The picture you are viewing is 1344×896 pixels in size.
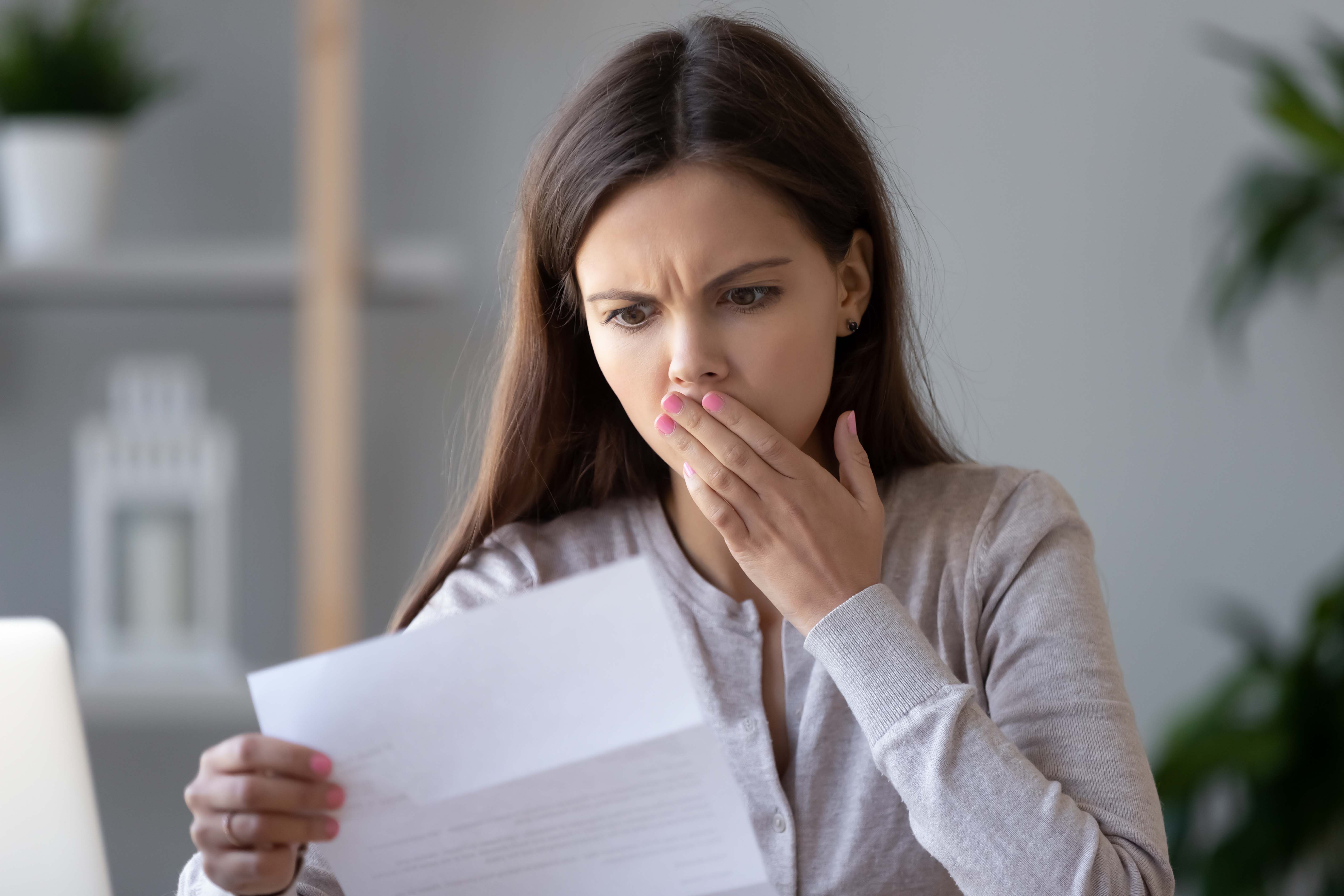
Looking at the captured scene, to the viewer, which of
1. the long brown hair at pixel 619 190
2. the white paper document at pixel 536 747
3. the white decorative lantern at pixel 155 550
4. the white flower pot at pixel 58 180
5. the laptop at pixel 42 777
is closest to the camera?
the white paper document at pixel 536 747

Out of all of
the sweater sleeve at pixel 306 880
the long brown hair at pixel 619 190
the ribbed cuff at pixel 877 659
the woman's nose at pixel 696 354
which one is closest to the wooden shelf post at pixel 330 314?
the long brown hair at pixel 619 190

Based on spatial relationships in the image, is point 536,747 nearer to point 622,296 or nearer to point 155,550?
point 622,296

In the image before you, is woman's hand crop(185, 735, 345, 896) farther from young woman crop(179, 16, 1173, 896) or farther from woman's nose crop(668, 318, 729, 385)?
woman's nose crop(668, 318, 729, 385)

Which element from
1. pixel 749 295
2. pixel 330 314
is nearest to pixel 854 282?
pixel 749 295

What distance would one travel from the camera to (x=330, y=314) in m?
1.84

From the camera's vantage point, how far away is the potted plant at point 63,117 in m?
1.81

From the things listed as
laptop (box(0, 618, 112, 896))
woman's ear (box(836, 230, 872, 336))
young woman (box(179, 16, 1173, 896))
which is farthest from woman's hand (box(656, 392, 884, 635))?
laptop (box(0, 618, 112, 896))

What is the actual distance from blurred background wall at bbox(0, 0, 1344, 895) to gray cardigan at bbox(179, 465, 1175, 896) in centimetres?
94

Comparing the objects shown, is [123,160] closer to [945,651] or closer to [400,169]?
[400,169]

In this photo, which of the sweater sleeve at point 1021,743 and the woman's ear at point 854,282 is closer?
the sweater sleeve at point 1021,743

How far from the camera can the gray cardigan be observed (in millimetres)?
749

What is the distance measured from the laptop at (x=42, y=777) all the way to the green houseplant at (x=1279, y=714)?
1340 mm

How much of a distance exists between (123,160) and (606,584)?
1.70 meters

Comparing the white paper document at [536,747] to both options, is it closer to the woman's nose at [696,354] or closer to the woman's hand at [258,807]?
the woman's hand at [258,807]
